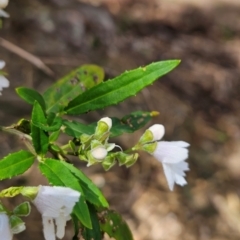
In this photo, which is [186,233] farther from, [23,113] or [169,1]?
[169,1]

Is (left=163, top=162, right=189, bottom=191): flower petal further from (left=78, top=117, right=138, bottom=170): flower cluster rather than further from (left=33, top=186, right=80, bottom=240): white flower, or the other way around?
(left=33, top=186, right=80, bottom=240): white flower

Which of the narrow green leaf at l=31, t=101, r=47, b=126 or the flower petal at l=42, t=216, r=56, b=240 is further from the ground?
the narrow green leaf at l=31, t=101, r=47, b=126

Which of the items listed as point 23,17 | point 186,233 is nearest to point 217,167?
point 186,233

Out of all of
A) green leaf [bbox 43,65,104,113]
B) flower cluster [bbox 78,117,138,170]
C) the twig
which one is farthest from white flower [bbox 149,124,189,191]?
the twig

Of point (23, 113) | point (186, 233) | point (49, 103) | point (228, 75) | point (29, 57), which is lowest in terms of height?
point (186, 233)

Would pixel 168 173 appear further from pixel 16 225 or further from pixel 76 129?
pixel 16 225

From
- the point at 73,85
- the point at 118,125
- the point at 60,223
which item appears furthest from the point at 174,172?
the point at 73,85

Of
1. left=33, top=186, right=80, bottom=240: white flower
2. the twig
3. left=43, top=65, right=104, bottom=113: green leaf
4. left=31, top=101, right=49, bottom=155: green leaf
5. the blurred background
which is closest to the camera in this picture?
left=33, top=186, right=80, bottom=240: white flower

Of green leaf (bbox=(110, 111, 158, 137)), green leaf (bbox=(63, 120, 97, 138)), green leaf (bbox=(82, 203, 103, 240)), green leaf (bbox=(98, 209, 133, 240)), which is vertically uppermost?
green leaf (bbox=(63, 120, 97, 138))

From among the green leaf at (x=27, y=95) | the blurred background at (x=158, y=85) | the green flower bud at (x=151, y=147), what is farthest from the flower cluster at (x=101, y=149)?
the blurred background at (x=158, y=85)
